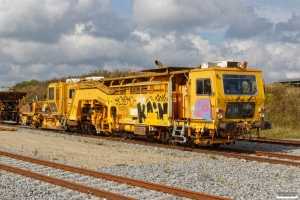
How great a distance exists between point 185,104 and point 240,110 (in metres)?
2.08

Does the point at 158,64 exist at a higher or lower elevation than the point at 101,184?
higher

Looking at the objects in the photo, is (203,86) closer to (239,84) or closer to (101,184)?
(239,84)

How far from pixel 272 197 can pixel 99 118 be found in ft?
45.3

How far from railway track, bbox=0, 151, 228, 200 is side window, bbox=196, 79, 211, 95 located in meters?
5.88

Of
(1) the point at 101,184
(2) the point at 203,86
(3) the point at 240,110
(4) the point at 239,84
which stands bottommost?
(1) the point at 101,184

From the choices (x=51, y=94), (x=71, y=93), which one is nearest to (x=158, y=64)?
(x=71, y=93)

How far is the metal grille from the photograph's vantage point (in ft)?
48.2

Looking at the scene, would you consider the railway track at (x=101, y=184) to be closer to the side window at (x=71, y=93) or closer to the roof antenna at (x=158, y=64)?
the roof antenna at (x=158, y=64)

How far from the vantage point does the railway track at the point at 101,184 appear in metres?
8.13

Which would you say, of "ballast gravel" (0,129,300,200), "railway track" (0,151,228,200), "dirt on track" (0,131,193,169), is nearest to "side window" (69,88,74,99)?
"dirt on track" (0,131,193,169)

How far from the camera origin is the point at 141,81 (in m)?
18.3

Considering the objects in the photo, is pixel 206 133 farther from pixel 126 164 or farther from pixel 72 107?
pixel 72 107

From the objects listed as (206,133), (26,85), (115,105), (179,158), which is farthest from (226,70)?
(26,85)

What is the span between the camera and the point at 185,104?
51.5ft
